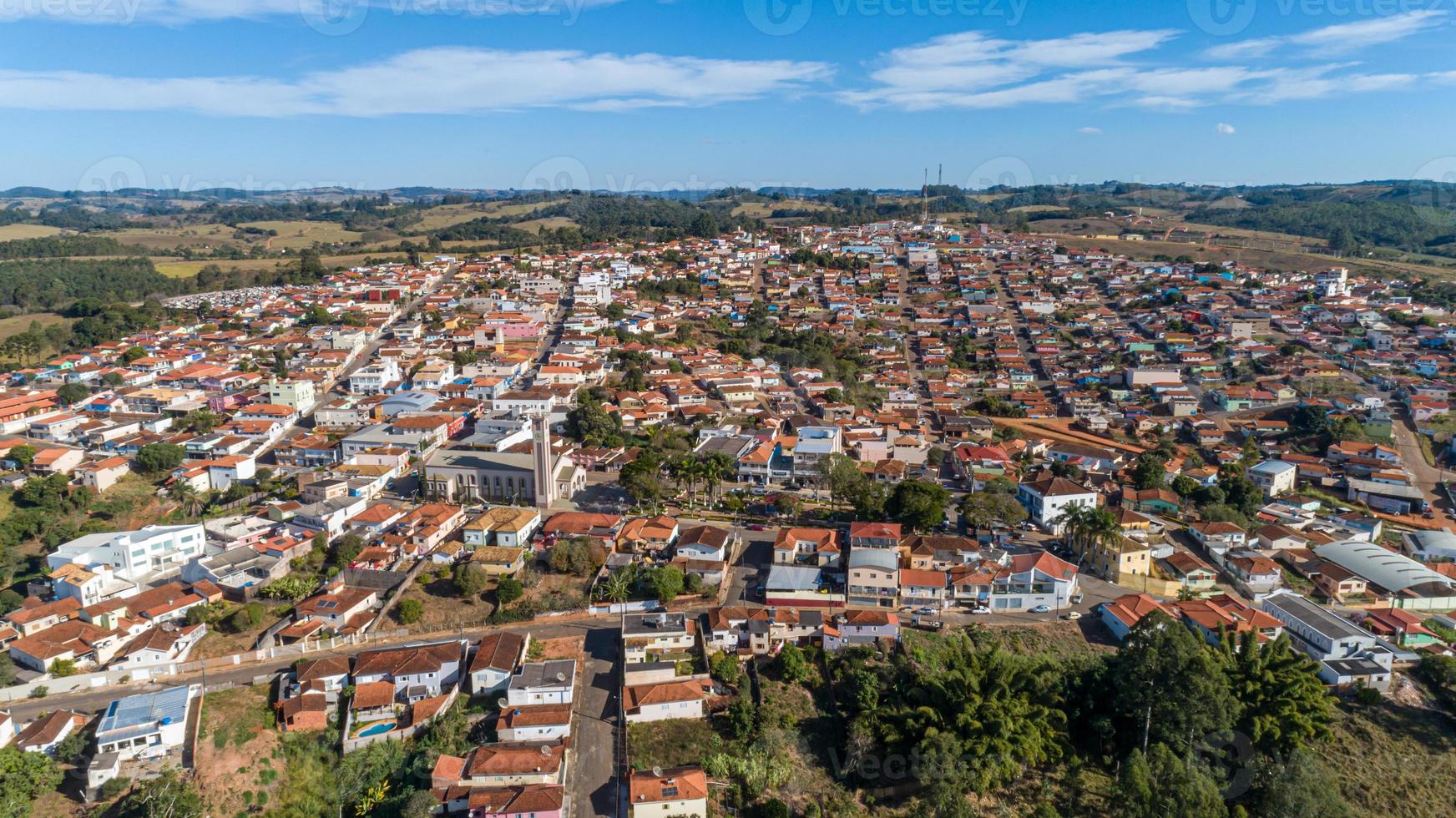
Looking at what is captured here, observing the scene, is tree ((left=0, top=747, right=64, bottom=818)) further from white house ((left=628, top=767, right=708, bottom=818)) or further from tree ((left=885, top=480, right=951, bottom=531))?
tree ((left=885, top=480, right=951, bottom=531))

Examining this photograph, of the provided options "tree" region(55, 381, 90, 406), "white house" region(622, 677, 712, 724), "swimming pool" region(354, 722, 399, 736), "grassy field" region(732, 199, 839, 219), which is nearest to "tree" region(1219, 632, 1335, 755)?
"white house" region(622, 677, 712, 724)

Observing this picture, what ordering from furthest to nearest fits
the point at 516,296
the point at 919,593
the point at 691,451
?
the point at 516,296 → the point at 691,451 → the point at 919,593

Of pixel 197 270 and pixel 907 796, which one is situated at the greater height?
pixel 197 270

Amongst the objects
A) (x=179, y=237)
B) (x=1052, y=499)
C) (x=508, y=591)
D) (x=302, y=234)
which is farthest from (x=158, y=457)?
(x=179, y=237)

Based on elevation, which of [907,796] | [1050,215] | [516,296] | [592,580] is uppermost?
[1050,215]

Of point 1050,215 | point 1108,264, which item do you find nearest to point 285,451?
point 1108,264

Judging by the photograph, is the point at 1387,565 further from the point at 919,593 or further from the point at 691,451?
the point at 691,451

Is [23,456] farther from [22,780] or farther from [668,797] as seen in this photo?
[668,797]

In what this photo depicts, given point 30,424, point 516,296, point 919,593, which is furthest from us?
point 516,296
